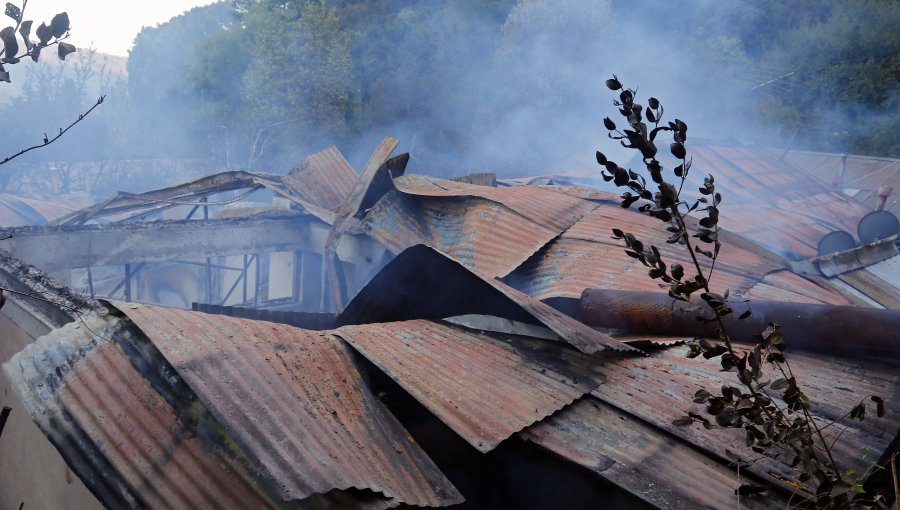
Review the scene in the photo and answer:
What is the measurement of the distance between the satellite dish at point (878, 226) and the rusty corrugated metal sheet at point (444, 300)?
31.6ft

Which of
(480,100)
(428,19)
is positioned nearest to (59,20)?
(480,100)

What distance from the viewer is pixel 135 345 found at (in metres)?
2.46

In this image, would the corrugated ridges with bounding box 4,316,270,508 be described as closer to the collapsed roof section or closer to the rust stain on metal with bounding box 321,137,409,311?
the collapsed roof section

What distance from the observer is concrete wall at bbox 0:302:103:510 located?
3469mm

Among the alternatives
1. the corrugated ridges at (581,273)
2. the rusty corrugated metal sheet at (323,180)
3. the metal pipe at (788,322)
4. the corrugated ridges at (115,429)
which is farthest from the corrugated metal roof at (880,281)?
the corrugated ridges at (115,429)

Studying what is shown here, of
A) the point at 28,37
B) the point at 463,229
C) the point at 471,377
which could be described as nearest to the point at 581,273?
the point at 463,229

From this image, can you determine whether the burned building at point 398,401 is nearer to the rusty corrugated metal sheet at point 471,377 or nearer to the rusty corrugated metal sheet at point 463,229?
the rusty corrugated metal sheet at point 471,377

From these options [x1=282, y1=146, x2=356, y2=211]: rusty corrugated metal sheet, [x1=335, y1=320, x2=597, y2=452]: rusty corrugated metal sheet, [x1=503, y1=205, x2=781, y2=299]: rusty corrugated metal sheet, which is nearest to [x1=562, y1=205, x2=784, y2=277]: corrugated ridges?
[x1=503, y1=205, x2=781, y2=299]: rusty corrugated metal sheet

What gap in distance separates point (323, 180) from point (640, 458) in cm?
873

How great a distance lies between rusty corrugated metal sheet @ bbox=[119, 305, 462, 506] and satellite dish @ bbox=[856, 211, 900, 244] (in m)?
11.0

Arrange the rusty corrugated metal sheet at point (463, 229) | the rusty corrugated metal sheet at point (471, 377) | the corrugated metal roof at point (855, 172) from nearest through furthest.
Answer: the rusty corrugated metal sheet at point (471, 377)
the rusty corrugated metal sheet at point (463, 229)
the corrugated metal roof at point (855, 172)

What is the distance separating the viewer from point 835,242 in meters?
9.90

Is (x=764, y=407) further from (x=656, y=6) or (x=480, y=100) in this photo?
(x=656, y=6)

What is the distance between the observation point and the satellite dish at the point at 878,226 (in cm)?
1046
